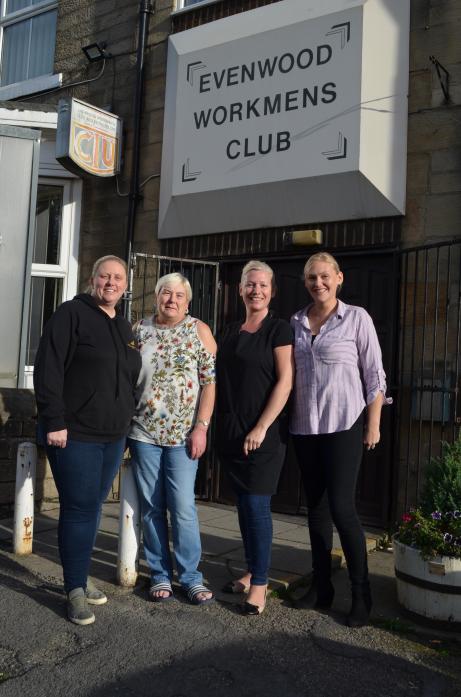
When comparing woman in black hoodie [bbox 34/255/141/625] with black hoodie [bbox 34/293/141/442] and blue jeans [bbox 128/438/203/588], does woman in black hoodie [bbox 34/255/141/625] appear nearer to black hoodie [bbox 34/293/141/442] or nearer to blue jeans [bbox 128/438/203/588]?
black hoodie [bbox 34/293/141/442]

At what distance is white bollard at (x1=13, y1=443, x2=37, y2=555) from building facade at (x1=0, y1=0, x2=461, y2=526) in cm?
201

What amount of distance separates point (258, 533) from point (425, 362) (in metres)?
2.32

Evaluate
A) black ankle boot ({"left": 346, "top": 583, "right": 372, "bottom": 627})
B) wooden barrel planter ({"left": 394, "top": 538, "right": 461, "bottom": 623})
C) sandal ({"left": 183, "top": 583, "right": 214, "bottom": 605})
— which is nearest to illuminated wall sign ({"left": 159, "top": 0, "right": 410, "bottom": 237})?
wooden barrel planter ({"left": 394, "top": 538, "right": 461, "bottom": 623})

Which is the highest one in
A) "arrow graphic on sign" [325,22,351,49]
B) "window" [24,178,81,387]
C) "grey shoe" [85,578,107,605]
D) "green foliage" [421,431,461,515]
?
"arrow graphic on sign" [325,22,351,49]

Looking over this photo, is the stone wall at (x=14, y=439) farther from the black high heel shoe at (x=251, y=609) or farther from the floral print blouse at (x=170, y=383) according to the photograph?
the black high heel shoe at (x=251, y=609)

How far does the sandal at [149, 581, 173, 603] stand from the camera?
3.81 m

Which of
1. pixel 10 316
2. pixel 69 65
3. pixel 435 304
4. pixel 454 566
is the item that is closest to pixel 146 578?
pixel 454 566

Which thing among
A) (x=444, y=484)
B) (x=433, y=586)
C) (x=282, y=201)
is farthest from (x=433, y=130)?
(x=433, y=586)

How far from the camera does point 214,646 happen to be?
3287mm

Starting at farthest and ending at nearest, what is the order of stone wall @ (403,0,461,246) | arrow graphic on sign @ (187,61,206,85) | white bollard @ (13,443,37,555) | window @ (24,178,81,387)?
window @ (24,178,81,387) → arrow graphic on sign @ (187,61,206,85) → stone wall @ (403,0,461,246) → white bollard @ (13,443,37,555)

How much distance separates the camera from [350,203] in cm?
562

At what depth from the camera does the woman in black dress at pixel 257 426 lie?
3.67 m

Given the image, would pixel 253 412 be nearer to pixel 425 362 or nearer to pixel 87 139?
pixel 425 362

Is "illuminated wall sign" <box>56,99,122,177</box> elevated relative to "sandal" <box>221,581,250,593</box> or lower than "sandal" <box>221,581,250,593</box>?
elevated
